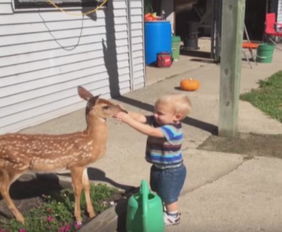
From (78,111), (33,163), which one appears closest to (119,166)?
(33,163)

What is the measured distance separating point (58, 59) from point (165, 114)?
4.31 m

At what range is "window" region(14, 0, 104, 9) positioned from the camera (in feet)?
22.7

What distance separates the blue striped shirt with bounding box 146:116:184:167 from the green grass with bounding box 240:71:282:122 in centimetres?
383

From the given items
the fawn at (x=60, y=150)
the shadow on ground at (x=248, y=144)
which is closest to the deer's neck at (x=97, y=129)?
the fawn at (x=60, y=150)

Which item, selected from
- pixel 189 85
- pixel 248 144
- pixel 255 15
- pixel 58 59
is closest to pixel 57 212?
pixel 248 144

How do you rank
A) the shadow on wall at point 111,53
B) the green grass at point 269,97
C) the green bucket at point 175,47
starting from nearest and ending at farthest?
the green grass at point 269,97 → the shadow on wall at point 111,53 → the green bucket at point 175,47

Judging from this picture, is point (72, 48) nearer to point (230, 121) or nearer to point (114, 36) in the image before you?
point (114, 36)

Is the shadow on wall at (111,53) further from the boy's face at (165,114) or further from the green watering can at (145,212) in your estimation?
the green watering can at (145,212)

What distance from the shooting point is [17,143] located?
12.5 ft

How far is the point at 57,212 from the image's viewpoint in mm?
4160

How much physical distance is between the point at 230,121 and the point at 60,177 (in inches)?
102

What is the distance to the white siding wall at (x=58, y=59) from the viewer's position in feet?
22.6

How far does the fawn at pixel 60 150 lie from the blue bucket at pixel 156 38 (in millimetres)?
8467

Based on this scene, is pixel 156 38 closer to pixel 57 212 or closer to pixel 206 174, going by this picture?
pixel 206 174
